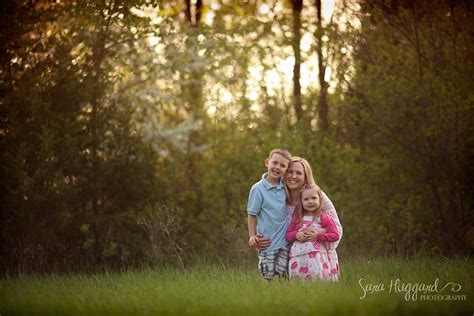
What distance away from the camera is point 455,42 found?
35.3 ft

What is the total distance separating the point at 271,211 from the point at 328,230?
2.10 feet

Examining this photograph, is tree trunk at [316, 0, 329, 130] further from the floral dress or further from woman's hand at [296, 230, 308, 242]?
woman's hand at [296, 230, 308, 242]

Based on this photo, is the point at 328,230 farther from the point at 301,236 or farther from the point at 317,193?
the point at 317,193

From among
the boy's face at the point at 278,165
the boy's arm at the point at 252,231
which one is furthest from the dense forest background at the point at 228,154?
the boy's face at the point at 278,165

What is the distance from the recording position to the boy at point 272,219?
724 centimetres

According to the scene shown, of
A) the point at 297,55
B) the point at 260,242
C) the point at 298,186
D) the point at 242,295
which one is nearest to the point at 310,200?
the point at 298,186

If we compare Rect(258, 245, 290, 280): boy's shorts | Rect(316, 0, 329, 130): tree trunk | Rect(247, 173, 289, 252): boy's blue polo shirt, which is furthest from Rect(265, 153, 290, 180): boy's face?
Rect(316, 0, 329, 130): tree trunk

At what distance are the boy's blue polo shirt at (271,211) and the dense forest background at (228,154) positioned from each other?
2.62m

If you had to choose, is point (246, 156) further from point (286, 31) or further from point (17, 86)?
point (17, 86)

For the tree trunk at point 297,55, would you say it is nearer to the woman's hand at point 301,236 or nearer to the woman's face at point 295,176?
the woman's face at point 295,176

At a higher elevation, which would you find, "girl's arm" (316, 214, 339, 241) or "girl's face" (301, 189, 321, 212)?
"girl's face" (301, 189, 321, 212)

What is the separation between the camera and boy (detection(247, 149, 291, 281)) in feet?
23.7

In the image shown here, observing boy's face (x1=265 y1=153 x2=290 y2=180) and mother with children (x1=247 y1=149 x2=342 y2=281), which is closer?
mother with children (x1=247 y1=149 x2=342 y2=281)

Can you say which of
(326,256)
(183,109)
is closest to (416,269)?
(326,256)
